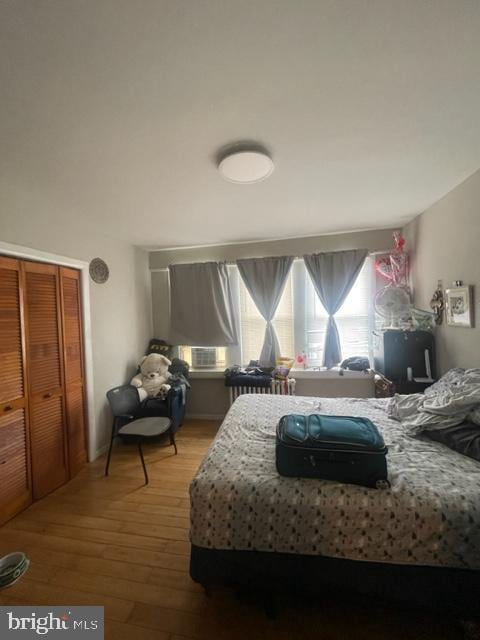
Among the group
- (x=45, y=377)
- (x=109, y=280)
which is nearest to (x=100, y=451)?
(x=45, y=377)

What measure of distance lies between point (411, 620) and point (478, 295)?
207cm

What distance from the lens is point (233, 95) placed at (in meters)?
1.23

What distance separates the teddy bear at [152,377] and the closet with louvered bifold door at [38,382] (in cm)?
66

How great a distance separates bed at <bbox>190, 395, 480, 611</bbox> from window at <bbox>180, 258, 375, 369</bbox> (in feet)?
7.48

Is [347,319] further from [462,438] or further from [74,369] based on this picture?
[74,369]

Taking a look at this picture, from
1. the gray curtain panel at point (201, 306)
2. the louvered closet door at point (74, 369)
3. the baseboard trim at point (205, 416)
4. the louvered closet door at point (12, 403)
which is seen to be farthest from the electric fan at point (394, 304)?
the louvered closet door at point (12, 403)

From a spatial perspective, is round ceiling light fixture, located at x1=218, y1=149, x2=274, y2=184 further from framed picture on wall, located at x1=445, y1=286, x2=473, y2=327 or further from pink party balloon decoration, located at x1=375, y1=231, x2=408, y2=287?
pink party balloon decoration, located at x1=375, y1=231, x2=408, y2=287

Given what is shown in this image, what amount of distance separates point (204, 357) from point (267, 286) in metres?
1.43

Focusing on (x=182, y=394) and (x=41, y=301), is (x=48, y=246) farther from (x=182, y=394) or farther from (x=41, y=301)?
(x=182, y=394)

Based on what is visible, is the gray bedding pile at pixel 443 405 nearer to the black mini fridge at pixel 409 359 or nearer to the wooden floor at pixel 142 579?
the black mini fridge at pixel 409 359

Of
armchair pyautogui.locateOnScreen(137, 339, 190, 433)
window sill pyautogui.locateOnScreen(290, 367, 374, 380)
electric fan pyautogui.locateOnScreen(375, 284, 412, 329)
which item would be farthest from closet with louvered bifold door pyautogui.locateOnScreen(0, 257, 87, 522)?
electric fan pyautogui.locateOnScreen(375, 284, 412, 329)

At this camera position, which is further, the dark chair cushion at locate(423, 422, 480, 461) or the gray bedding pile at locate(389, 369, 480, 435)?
the gray bedding pile at locate(389, 369, 480, 435)

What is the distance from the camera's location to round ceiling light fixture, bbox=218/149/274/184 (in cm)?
162

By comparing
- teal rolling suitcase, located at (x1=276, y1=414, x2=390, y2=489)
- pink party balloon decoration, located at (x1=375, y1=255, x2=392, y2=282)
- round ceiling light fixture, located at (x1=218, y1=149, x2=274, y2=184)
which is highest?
round ceiling light fixture, located at (x1=218, y1=149, x2=274, y2=184)
